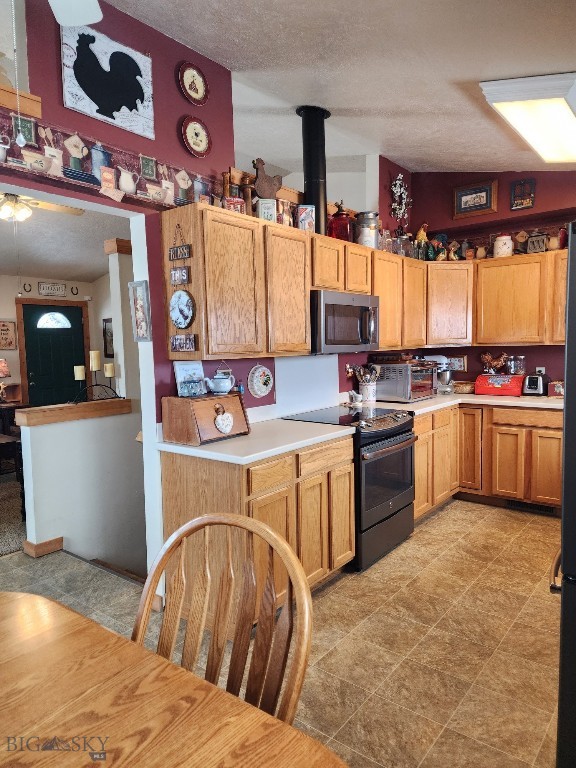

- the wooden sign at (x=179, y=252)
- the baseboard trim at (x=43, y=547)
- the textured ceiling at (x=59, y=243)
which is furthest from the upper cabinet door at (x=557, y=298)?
the textured ceiling at (x=59, y=243)

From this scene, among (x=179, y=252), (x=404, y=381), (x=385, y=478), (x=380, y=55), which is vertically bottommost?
(x=385, y=478)

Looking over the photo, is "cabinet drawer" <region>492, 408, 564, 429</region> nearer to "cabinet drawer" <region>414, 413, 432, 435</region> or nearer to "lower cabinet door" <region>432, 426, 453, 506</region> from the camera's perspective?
"lower cabinet door" <region>432, 426, 453, 506</region>

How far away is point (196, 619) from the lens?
114 centimetres

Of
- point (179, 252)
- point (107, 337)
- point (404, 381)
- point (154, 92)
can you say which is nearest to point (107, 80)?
point (154, 92)

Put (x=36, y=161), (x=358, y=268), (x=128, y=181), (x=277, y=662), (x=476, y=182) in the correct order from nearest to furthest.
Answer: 1. (x=277, y=662)
2. (x=36, y=161)
3. (x=128, y=181)
4. (x=358, y=268)
5. (x=476, y=182)

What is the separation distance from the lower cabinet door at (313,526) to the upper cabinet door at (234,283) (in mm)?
804

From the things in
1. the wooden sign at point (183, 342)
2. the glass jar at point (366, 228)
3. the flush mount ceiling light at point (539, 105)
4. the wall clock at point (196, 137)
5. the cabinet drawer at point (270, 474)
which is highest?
the flush mount ceiling light at point (539, 105)

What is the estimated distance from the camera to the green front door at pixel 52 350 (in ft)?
26.2

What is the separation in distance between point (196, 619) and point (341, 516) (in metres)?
1.89

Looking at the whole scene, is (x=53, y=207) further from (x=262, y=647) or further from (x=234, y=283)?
(x=262, y=647)

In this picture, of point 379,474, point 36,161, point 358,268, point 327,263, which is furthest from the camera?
point 358,268

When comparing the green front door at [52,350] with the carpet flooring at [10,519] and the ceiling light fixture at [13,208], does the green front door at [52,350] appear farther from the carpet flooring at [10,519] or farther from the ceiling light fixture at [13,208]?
the ceiling light fixture at [13,208]

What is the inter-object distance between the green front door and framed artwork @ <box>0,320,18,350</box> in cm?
20

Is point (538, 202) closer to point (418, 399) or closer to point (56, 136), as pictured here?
point (418, 399)
